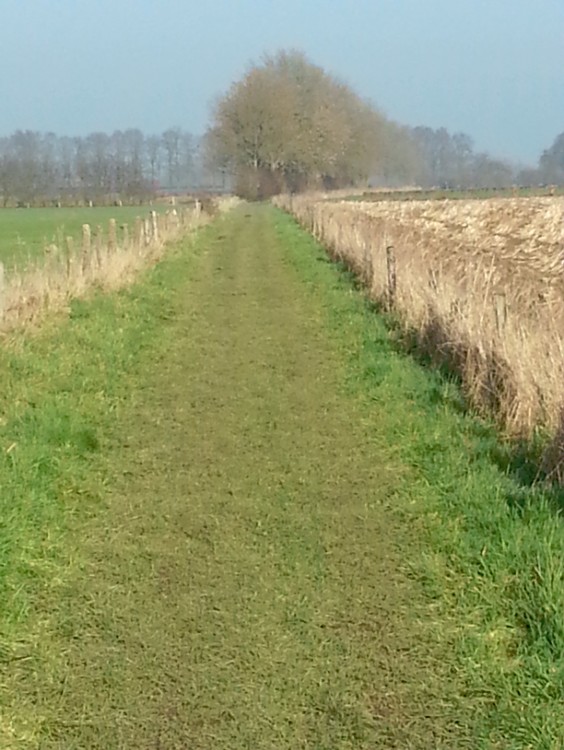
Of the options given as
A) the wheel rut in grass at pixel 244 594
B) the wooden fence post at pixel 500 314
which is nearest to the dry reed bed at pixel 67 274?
the wheel rut in grass at pixel 244 594

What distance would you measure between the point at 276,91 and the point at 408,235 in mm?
64784

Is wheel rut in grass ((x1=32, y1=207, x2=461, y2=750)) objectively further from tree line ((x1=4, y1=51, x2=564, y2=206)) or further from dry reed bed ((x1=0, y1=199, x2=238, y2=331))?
tree line ((x1=4, y1=51, x2=564, y2=206))

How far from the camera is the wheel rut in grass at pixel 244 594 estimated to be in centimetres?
348

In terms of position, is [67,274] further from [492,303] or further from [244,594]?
[244,594]

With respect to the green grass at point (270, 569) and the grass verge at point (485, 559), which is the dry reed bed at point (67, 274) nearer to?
the green grass at point (270, 569)

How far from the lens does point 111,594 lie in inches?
178

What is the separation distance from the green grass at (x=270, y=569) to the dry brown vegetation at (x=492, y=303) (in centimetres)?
37

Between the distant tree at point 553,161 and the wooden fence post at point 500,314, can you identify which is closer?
the wooden fence post at point 500,314

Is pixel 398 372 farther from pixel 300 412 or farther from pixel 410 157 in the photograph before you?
pixel 410 157

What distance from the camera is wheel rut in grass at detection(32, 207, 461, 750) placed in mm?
3482

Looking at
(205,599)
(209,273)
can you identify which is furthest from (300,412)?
(209,273)

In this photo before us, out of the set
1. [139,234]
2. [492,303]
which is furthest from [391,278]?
[139,234]

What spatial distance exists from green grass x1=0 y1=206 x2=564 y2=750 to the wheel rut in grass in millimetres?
13

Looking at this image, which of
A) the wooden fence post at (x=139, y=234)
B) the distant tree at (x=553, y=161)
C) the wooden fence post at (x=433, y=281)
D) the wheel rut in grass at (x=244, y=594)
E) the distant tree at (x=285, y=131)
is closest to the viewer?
the wheel rut in grass at (x=244, y=594)
